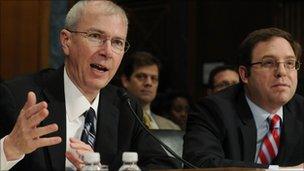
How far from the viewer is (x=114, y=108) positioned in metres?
2.52

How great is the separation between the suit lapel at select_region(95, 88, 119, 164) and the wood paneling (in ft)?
6.72

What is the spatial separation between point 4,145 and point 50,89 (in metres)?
0.47

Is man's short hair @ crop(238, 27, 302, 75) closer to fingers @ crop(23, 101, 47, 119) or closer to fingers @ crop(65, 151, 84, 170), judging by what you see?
fingers @ crop(65, 151, 84, 170)

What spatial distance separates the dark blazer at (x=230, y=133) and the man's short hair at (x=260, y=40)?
0.58 ft

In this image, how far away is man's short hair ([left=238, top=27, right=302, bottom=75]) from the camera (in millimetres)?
2828

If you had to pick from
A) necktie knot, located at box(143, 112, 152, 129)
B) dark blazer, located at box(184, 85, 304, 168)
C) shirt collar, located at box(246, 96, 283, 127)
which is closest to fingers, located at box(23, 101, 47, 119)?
dark blazer, located at box(184, 85, 304, 168)

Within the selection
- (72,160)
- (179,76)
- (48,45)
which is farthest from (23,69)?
(179,76)

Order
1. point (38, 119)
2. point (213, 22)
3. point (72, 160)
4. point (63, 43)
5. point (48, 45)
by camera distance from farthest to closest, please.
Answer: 1. point (213, 22)
2. point (48, 45)
3. point (63, 43)
4. point (72, 160)
5. point (38, 119)

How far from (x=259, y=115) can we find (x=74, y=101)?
90 cm

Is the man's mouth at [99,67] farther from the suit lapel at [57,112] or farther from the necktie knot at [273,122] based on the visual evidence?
the necktie knot at [273,122]

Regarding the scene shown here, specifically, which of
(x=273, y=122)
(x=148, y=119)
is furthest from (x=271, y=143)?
(x=148, y=119)

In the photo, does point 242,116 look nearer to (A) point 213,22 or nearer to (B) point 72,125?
(B) point 72,125

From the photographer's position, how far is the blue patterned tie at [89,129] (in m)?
2.37

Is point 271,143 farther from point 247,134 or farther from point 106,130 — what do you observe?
point 106,130
